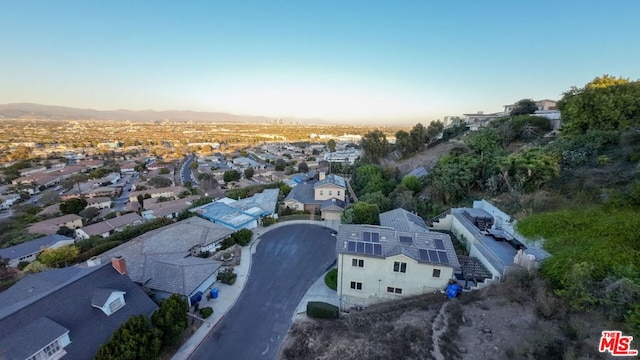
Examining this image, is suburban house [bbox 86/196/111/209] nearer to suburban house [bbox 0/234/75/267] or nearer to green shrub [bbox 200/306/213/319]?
suburban house [bbox 0/234/75/267]

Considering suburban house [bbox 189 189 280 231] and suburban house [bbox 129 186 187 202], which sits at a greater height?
suburban house [bbox 189 189 280 231]

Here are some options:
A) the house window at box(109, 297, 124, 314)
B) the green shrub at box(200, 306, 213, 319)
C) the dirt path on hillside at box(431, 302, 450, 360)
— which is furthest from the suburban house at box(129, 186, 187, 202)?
the dirt path on hillside at box(431, 302, 450, 360)

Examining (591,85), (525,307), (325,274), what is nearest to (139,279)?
(325,274)

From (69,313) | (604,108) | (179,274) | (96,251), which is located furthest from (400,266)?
Answer: (96,251)

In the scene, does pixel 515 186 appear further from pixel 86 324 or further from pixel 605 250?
pixel 86 324

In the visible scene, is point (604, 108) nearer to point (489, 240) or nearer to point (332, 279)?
point (489, 240)
